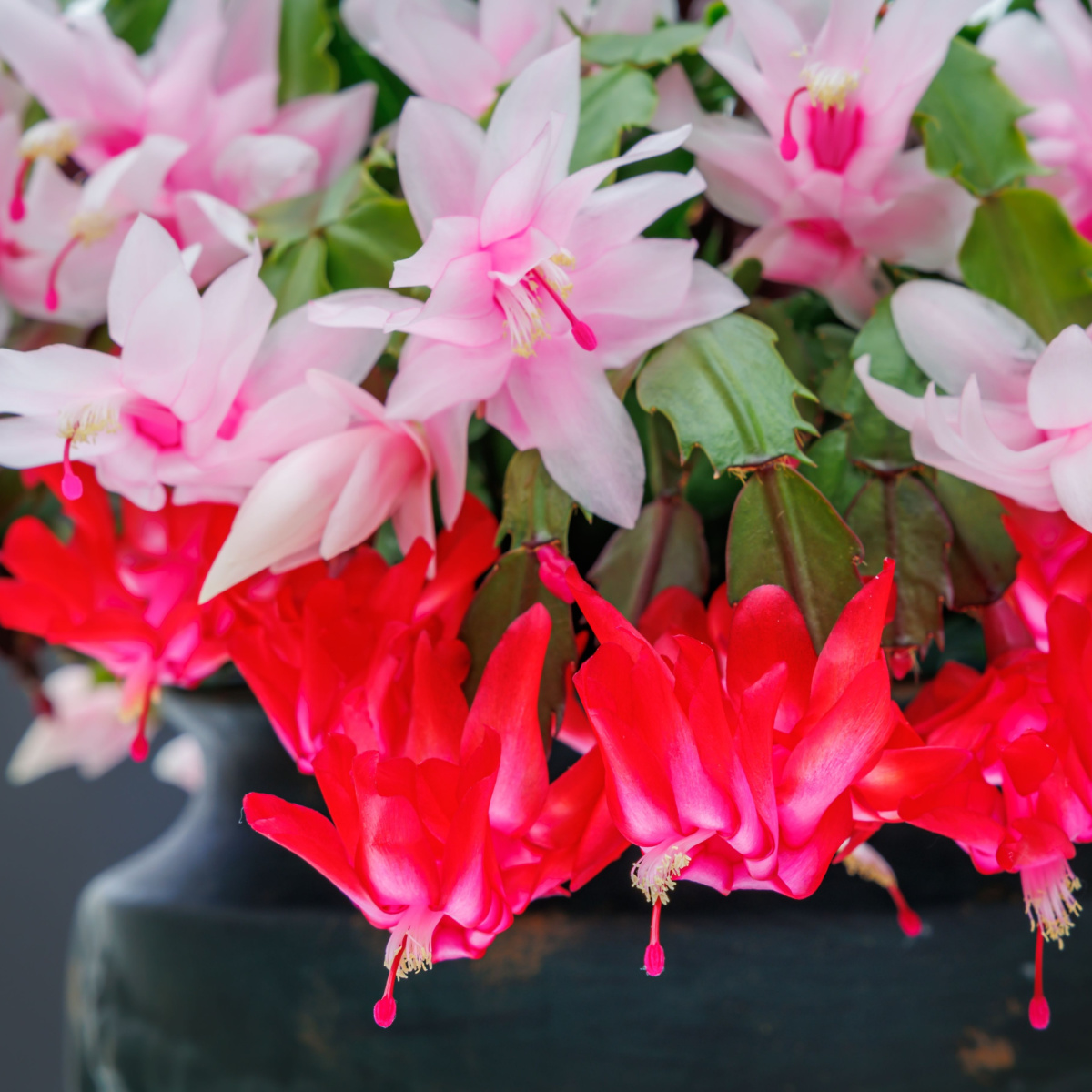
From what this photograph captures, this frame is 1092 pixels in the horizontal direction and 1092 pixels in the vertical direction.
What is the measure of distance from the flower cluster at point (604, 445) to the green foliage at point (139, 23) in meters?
0.12

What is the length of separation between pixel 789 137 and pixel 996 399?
0.12 metres

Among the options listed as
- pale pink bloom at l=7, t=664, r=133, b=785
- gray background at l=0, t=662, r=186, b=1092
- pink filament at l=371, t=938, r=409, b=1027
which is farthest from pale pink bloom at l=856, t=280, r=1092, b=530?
gray background at l=0, t=662, r=186, b=1092

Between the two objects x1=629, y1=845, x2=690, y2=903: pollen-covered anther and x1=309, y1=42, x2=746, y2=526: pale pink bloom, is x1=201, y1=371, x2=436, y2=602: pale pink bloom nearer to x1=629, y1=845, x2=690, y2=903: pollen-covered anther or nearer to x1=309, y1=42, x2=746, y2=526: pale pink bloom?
x1=309, y1=42, x2=746, y2=526: pale pink bloom

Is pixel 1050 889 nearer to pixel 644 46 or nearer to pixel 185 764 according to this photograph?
pixel 644 46

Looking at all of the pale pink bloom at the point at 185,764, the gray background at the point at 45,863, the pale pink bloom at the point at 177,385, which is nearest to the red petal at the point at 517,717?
the pale pink bloom at the point at 177,385

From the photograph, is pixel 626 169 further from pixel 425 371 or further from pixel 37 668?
pixel 37 668

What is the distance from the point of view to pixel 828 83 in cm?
35

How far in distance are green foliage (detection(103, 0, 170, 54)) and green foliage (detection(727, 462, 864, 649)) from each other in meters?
0.45

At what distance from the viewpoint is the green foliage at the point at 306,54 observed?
502 mm

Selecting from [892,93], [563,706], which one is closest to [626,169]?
[892,93]

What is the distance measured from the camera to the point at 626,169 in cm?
41

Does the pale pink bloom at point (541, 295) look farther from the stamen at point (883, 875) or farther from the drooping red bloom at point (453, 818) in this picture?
the stamen at point (883, 875)

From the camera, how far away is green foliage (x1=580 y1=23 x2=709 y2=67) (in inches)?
15.6

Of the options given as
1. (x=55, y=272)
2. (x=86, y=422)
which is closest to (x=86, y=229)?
(x=55, y=272)
